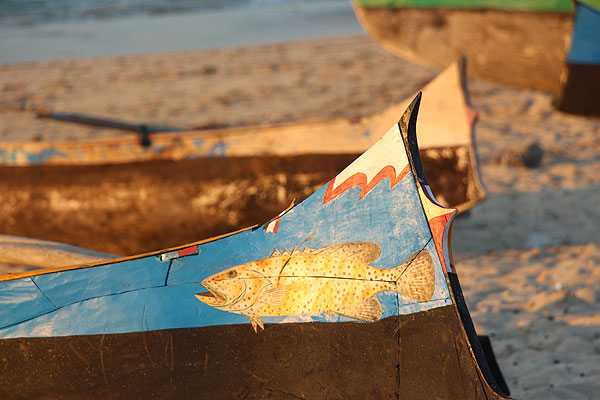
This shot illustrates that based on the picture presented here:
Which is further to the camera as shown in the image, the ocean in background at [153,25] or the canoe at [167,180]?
the ocean in background at [153,25]

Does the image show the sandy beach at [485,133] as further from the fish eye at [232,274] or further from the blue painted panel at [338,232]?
the fish eye at [232,274]

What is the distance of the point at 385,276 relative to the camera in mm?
1543

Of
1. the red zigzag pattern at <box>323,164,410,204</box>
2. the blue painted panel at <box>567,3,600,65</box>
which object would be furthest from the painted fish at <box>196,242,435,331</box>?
the blue painted panel at <box>567,3,600,65</box>

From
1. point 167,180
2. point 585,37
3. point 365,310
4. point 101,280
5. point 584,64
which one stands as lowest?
point 584,64

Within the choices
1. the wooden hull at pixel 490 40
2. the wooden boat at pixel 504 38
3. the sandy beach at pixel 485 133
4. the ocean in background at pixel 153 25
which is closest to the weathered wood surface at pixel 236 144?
the sandy beach at pixel 485 133

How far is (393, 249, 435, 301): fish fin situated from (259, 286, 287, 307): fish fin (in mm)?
345

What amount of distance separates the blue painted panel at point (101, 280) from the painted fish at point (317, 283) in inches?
6.7

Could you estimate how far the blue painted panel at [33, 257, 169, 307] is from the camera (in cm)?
169

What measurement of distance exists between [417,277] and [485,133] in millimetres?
4467

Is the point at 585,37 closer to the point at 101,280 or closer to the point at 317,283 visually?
the point at 317,283

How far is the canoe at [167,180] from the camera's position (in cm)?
354

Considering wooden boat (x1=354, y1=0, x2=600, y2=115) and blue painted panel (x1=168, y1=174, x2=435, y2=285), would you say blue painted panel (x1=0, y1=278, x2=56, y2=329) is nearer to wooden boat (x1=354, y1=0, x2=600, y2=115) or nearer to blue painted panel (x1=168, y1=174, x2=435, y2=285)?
blue painted panel (x1=168, y1=174, x2=435, y2=285)

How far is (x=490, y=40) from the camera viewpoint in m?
6.36

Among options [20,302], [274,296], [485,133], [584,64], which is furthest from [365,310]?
[584,64]
